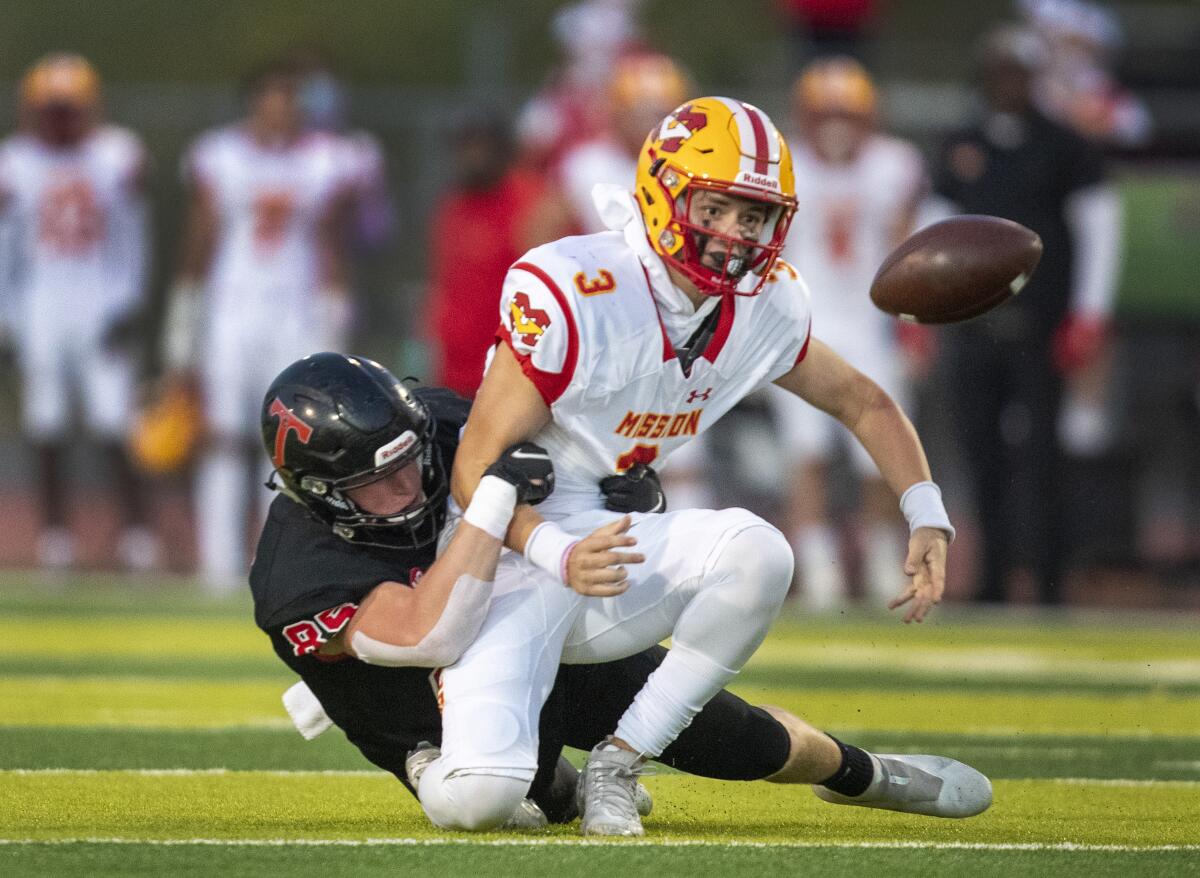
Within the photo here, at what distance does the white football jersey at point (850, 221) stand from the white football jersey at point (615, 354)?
5.17 metres

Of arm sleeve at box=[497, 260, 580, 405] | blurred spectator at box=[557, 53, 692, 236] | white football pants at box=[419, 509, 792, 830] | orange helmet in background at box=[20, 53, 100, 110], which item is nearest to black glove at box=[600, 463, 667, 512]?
white football pants at box=[419, 509, 792, 830]

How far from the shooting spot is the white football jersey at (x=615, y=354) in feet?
14.3

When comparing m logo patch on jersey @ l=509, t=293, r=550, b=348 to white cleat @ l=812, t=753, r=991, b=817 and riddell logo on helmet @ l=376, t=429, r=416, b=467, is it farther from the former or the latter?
white cleat @ l=812, t=753, r=991, b=817

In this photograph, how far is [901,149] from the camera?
32.7 ft

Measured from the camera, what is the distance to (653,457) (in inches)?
182

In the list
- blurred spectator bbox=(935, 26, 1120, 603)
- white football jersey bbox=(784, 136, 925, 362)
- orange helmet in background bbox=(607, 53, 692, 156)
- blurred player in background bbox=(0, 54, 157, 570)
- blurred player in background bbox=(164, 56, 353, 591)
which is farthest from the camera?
blurred player in background bbox=(0, 54, 157, 570)

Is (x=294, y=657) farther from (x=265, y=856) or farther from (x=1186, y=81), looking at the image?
(x=1186, y=81)

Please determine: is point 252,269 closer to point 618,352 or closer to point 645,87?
point 645,87

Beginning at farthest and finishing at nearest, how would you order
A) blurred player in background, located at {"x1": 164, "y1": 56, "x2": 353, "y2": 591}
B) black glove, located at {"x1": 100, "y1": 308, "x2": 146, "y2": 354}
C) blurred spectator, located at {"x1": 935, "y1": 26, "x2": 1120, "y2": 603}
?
black glove, located at {"x1": 100, "y1": 308, "x2": 146, "y2": 354} → blurred player in background, located at {"x1": 164, "y1": 56, "x2": 353, "y2": 591} → blurred spectator, located at {"x1": 935, "y1": 26, "x2": 1120, "y2": 603}

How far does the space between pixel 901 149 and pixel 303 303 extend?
8.97 feet

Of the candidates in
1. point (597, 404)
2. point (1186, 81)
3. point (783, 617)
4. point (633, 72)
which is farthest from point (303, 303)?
point (597, 404)

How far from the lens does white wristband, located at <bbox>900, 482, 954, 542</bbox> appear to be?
4438 millimetres

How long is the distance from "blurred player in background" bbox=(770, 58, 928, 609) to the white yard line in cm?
549

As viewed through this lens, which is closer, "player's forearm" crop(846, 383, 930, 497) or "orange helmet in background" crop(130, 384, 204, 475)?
"player's forearm" crop(846, 383, 930, 497)
